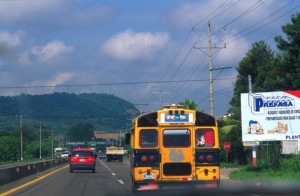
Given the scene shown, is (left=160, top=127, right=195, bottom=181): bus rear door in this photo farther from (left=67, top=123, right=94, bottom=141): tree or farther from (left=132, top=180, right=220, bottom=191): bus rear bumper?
(left=67, top=123, right=94, bottom=141): tree

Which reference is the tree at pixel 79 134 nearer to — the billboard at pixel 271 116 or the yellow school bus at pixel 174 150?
the billboard at pixel 271 116

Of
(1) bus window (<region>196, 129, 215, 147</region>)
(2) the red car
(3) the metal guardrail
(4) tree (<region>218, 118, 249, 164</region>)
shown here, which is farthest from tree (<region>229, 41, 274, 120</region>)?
(1) bus window (<region>196, 129, 215, 147</region>)

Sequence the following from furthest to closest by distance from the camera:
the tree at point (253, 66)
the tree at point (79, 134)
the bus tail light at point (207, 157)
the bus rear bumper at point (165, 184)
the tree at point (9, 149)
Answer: the tree at point (79, 134)
the tree at point (9, 149)
the tree at point (253, 66)
the bus tail light at point (207, 157)
the bus rear bumper at point (165, 184)

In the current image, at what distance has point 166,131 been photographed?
17.1 m

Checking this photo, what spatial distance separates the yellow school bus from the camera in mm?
16844

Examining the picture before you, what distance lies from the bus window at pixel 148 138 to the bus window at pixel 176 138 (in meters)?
0.30

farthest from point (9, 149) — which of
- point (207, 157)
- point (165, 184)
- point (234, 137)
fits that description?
point (207, 157)

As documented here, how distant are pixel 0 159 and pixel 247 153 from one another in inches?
2952

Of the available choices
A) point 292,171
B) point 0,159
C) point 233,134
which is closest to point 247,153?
point 233,134

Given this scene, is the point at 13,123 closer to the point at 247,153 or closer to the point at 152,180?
the point at 247,153

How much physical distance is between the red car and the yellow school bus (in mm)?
20785

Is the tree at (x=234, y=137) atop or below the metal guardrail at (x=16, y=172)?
atop

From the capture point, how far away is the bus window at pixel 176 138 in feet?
56.1

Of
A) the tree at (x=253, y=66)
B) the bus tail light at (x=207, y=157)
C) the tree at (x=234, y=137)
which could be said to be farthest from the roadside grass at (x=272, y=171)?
the tree at (x=253, y=66)
